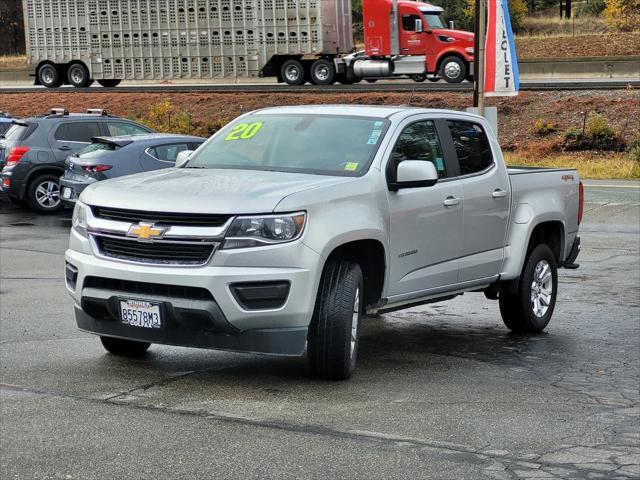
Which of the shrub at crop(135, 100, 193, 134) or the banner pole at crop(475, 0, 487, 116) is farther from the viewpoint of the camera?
the shrub at crop(135, 100, 193, 134)

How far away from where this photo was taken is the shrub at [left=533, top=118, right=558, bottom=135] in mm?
31109

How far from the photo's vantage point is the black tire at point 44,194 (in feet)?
67.0

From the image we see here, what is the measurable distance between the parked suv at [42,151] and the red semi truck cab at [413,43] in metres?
19.8

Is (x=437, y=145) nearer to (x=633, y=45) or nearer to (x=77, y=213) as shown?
(x=77, y=213)

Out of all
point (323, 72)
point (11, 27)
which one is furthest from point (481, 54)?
point (11, 27)

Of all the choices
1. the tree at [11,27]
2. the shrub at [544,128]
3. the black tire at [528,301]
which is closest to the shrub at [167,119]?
the shrub at [544,128]

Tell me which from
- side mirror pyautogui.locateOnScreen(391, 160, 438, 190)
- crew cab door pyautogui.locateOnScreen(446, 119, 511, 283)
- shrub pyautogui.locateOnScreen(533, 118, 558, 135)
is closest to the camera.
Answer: side mirror pyautogui.locateOnScreen(391, 160, 438, 190)

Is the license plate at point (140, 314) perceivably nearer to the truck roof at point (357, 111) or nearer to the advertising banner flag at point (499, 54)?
the truck roof at point (357, 111)

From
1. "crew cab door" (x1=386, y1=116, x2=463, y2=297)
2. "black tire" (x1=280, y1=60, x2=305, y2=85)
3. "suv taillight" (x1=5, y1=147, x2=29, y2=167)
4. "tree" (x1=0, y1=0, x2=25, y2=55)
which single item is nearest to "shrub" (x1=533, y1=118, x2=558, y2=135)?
"black tire" (x1=280, y1=60, x2=305, y2=85)

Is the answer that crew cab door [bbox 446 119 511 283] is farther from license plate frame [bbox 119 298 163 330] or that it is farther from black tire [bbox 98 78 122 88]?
black tire [bbox 98 78 122 88]

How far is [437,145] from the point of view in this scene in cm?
927

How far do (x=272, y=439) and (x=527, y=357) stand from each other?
10.6ft

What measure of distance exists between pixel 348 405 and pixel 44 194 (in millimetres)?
14243

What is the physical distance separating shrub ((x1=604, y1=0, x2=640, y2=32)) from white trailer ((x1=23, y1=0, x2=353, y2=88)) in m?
14.2
